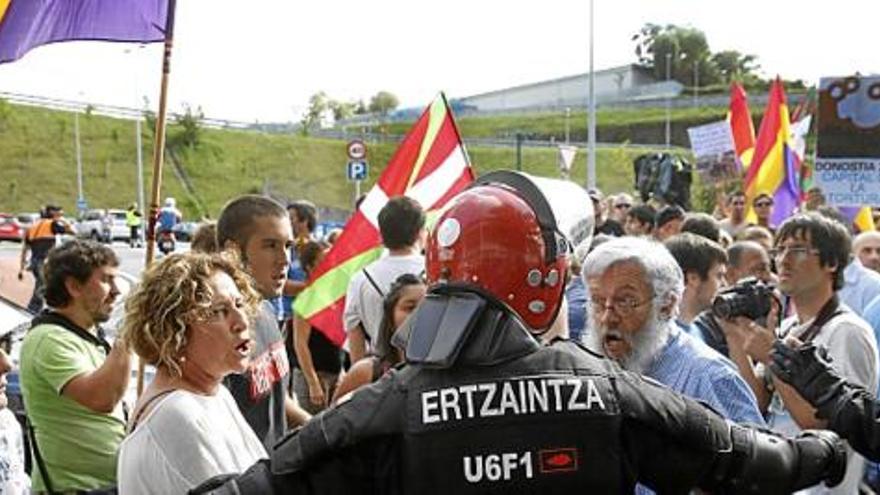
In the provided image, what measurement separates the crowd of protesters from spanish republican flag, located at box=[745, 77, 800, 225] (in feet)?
24.0

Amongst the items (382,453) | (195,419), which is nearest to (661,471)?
(382,453)

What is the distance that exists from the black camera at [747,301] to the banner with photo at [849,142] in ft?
20.2

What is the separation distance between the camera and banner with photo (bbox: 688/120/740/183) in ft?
51.7

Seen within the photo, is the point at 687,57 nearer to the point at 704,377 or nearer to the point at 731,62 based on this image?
the point at 731,62

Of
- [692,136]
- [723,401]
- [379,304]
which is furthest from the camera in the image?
[692,136]

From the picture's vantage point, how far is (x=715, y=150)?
15836 millimetres

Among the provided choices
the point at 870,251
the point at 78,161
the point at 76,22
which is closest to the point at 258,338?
the point at 76,22

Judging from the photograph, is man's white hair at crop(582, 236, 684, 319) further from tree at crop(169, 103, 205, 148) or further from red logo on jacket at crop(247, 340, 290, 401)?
tree at crop(169, 103, 205, 148)

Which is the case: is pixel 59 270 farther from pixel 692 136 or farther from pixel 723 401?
pixel 692 136

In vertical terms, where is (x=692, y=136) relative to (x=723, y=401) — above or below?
above

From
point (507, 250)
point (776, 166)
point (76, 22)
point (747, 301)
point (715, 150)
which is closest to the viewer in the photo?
point (507, 250)

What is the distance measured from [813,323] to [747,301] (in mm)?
637

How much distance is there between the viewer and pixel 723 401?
3.33m

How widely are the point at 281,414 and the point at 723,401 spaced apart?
1.56 m
